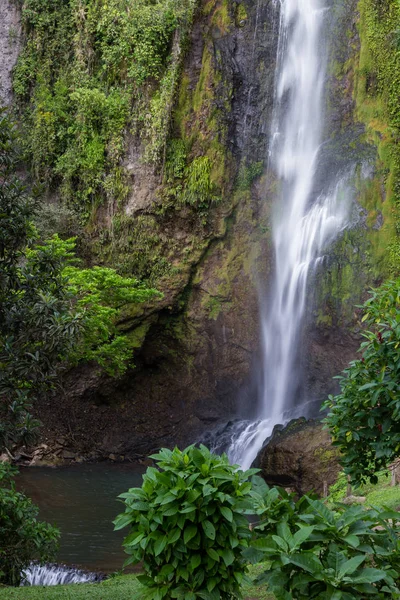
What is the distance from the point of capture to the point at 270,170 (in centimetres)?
2127

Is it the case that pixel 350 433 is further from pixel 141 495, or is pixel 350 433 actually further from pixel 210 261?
pixel 210 261

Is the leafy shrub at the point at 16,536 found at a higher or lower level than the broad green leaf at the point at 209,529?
lower

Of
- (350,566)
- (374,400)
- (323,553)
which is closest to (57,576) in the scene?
(374,400)

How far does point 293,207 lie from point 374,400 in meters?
16.7

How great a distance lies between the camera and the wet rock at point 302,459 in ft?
44.9

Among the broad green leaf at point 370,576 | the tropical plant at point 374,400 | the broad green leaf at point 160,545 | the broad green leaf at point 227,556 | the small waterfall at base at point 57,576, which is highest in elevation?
the tropical plant at point 374,400

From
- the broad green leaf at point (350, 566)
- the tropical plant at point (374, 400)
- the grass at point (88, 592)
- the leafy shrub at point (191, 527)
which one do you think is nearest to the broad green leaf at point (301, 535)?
the broad green leaf at point (350, 566)

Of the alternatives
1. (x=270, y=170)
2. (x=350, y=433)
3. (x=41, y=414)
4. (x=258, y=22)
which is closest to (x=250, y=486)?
(x=350, y=433)

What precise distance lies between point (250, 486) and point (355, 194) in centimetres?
1690

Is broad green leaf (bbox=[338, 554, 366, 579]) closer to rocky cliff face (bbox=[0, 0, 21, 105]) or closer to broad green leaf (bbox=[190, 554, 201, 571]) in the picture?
broad green leaf (bbox=[190, 554, 201, 571])

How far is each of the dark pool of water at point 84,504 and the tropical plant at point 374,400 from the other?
276 inches

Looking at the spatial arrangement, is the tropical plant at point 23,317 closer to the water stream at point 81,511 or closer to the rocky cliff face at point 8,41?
the water stream at point 81,511

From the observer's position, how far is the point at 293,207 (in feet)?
67.7

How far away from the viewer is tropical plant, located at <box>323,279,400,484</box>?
4473mm
